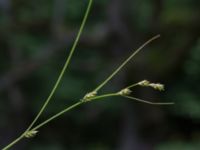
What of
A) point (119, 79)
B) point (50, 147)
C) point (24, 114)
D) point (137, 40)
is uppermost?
point (137, 40)

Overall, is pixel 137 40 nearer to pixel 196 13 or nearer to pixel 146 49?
pixel 146 49

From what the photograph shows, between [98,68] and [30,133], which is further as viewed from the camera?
[98,68]

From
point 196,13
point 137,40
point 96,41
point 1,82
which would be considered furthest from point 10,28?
point 196,13

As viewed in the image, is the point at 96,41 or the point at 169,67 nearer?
the point at 169,67

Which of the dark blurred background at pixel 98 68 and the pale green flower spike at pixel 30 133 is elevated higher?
the pale green flower spike at pixel 30 133

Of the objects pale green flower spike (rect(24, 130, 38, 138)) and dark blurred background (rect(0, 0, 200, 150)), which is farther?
dark blurred background (rect(0, 0, 200, 150))

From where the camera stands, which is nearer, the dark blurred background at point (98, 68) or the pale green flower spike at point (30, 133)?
the pale green flower spike at point (30, 133)

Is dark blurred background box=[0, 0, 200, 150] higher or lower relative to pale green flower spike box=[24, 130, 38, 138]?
lower

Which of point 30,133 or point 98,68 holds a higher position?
point 30,133
